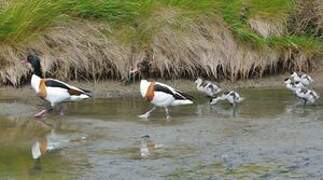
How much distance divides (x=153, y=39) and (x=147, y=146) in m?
4.47

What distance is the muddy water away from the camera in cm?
884

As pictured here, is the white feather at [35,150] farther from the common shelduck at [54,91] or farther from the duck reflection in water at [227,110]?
the duck reflection in water at [227,110]

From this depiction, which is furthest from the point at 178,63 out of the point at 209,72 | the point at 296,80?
the point at 296,80

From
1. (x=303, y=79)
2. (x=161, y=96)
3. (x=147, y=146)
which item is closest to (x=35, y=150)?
(x=147, y=146)

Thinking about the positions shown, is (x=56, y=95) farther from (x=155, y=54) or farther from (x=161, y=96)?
(x=155, y=54)

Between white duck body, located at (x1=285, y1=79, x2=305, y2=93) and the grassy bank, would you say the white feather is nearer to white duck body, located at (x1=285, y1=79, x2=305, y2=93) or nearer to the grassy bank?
the grassy bank

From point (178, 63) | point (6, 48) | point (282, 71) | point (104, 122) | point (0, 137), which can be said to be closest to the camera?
point (0, 137)

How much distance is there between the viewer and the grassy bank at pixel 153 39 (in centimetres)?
1370

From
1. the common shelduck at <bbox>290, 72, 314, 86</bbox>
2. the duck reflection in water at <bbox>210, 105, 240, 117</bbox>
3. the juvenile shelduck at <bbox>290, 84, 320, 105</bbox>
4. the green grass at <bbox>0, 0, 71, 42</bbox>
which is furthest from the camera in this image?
the common shelduck at <bbox>290, 72, 314, 86</bbox>

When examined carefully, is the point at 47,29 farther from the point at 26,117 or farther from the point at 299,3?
the point at 299,3

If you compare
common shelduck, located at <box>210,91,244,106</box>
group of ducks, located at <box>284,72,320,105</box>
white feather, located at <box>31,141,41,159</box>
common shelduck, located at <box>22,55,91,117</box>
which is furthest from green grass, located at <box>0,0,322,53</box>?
white feather, located at <box>31,141,41,159</box>

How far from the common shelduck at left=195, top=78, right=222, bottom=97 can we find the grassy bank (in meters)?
0.88

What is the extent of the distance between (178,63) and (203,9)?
1138mm

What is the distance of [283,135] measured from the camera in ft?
34.9
